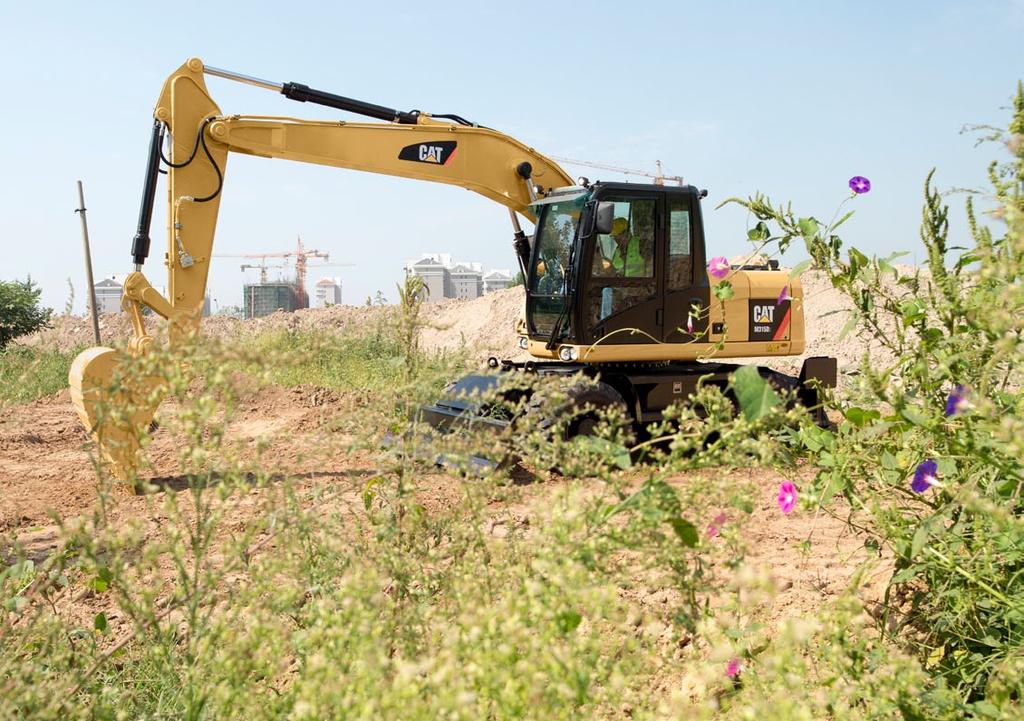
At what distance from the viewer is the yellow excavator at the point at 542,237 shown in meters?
6.76

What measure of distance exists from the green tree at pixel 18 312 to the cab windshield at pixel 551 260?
1351 cm

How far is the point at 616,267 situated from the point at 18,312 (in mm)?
15062

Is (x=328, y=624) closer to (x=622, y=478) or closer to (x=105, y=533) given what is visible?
(x=105, y=533)

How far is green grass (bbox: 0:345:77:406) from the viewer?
1.95m

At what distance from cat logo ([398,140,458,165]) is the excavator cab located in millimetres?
993

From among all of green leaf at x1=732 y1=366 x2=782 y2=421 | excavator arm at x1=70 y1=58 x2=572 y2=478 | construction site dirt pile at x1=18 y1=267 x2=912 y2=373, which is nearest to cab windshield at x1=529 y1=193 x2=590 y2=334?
excavator arm at x1=70 y1=58 x2=572 y2=478

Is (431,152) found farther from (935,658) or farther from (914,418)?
(914,418)

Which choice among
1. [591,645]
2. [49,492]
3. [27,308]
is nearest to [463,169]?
[49,492]

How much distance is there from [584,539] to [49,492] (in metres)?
6.26

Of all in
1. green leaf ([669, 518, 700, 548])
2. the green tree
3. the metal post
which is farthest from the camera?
the green tree

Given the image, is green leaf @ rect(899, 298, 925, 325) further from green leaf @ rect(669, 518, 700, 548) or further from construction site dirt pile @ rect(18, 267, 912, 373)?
construction site dirt pile @ rect(18, 267, 912, 373)

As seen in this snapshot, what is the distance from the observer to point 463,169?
777 centimetres

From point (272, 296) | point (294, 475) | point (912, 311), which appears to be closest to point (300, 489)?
point (294, 475)

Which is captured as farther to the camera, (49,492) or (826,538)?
(49,492)
